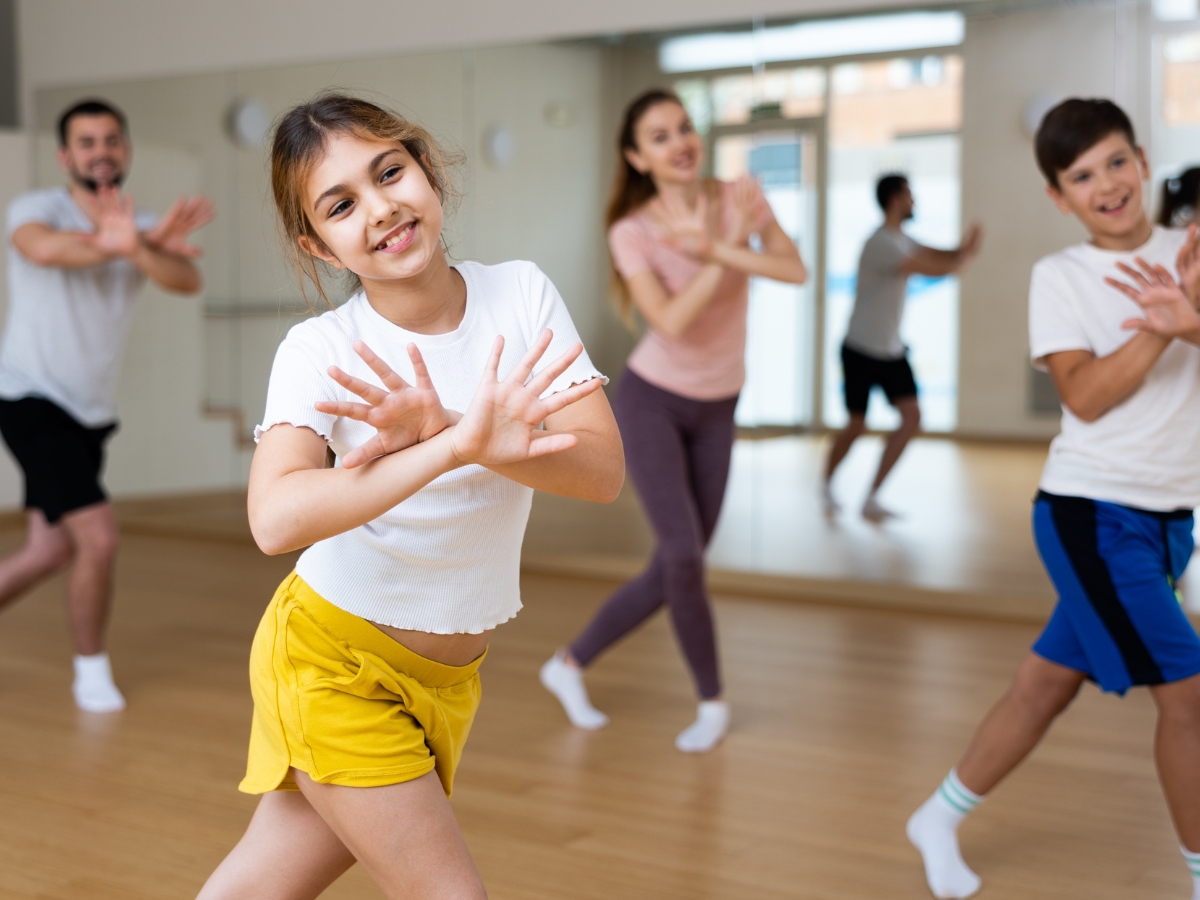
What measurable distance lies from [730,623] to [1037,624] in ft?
3.21

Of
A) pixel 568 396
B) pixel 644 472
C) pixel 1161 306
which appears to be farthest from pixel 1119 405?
pixel 644 472

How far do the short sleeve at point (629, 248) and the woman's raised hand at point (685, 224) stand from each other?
0.20 feet

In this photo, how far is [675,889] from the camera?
2.18 m

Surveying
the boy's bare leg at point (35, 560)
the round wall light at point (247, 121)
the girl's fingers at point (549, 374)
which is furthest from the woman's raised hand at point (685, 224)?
the round wall light at point (247, 121)

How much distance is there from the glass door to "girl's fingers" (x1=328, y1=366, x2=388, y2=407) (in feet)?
11.4

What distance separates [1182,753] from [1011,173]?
8.81 ft

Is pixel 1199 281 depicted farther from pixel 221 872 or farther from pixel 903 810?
pixel 221 872

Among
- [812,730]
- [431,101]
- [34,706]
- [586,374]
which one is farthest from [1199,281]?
[431,101]

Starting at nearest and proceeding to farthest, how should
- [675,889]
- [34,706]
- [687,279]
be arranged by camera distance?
[675,889] → [687,279] → [34,706]

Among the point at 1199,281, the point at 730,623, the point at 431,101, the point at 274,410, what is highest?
the point at 431,101

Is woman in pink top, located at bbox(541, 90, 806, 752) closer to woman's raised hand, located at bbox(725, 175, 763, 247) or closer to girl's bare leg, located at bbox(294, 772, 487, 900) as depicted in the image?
woman's raised hand, located at bbox(725, 175, 763, 247)

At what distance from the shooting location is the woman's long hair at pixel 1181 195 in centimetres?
374

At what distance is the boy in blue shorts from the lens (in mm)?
1918

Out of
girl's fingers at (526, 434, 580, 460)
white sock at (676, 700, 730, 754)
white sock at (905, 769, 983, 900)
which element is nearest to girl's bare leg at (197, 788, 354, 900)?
girl's fingers at (526, 434, 580, 460)
